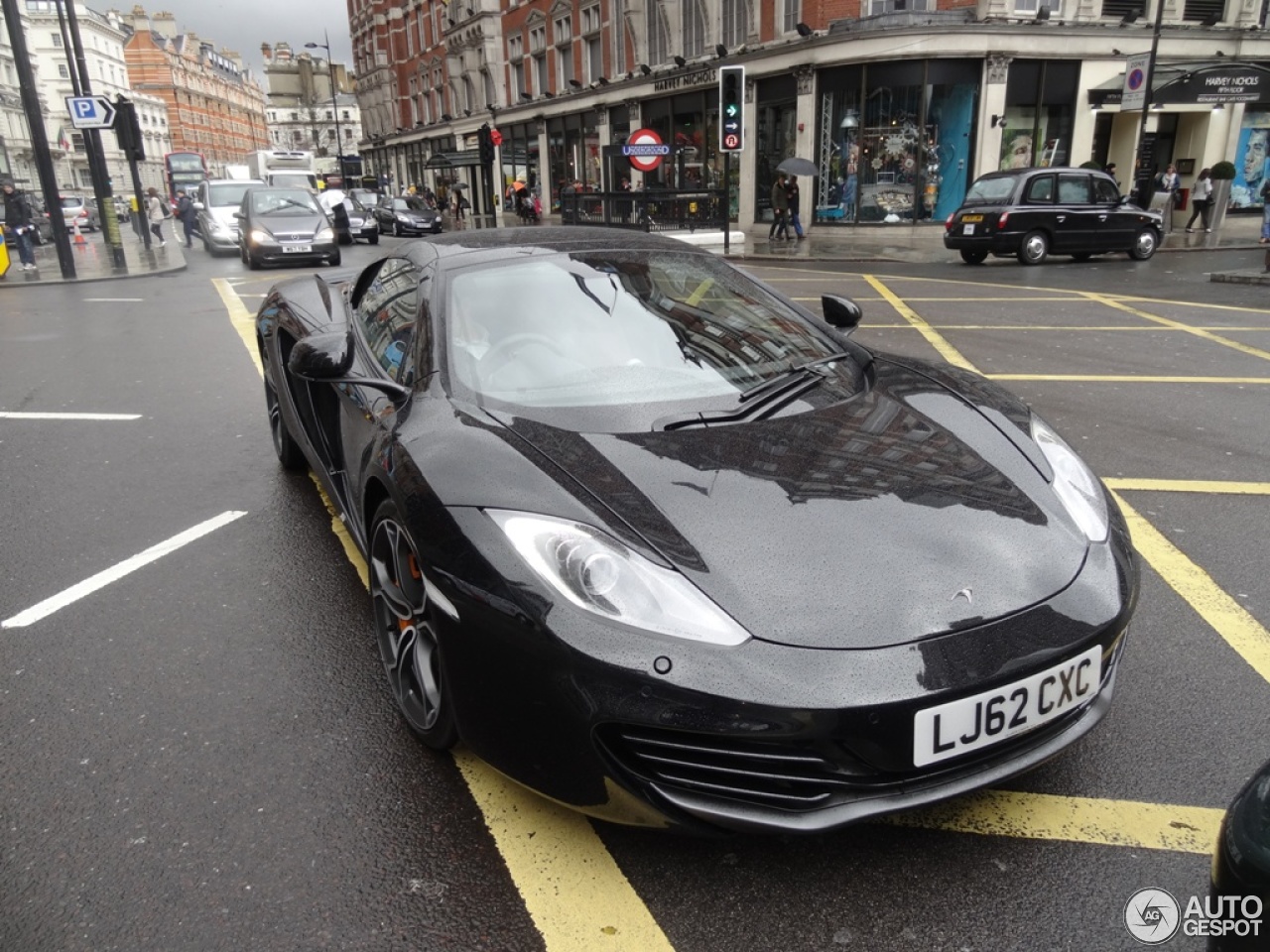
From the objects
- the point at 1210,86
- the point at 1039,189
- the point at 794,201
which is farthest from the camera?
the point at 794,201

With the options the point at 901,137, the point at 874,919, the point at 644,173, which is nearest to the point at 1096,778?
the point at 874,919

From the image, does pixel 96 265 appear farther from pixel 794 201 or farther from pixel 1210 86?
pixel 1210 86

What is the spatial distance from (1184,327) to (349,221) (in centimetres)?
2294

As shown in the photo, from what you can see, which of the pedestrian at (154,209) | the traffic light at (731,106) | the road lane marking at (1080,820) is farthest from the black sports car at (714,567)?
the pedestrian at (154,209)

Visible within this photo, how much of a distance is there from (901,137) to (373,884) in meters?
24.5

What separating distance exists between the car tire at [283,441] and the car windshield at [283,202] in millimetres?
16030

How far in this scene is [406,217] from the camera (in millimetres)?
30438

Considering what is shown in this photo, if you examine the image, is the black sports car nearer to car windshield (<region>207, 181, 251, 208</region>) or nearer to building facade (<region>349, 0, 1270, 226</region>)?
building facade (<region>349, 0, 1270, 226</region>)

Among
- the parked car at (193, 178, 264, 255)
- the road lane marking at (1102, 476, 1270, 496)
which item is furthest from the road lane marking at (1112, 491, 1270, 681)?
the parked car at (193, 178, 264, 255)

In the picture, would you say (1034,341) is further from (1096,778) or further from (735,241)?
(735,241)

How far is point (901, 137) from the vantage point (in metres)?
23.2

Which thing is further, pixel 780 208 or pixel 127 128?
pixel 780 208

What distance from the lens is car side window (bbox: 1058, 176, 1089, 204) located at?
54.0 ft

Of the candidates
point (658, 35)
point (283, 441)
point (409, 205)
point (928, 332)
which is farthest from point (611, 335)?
point (658, 35)
